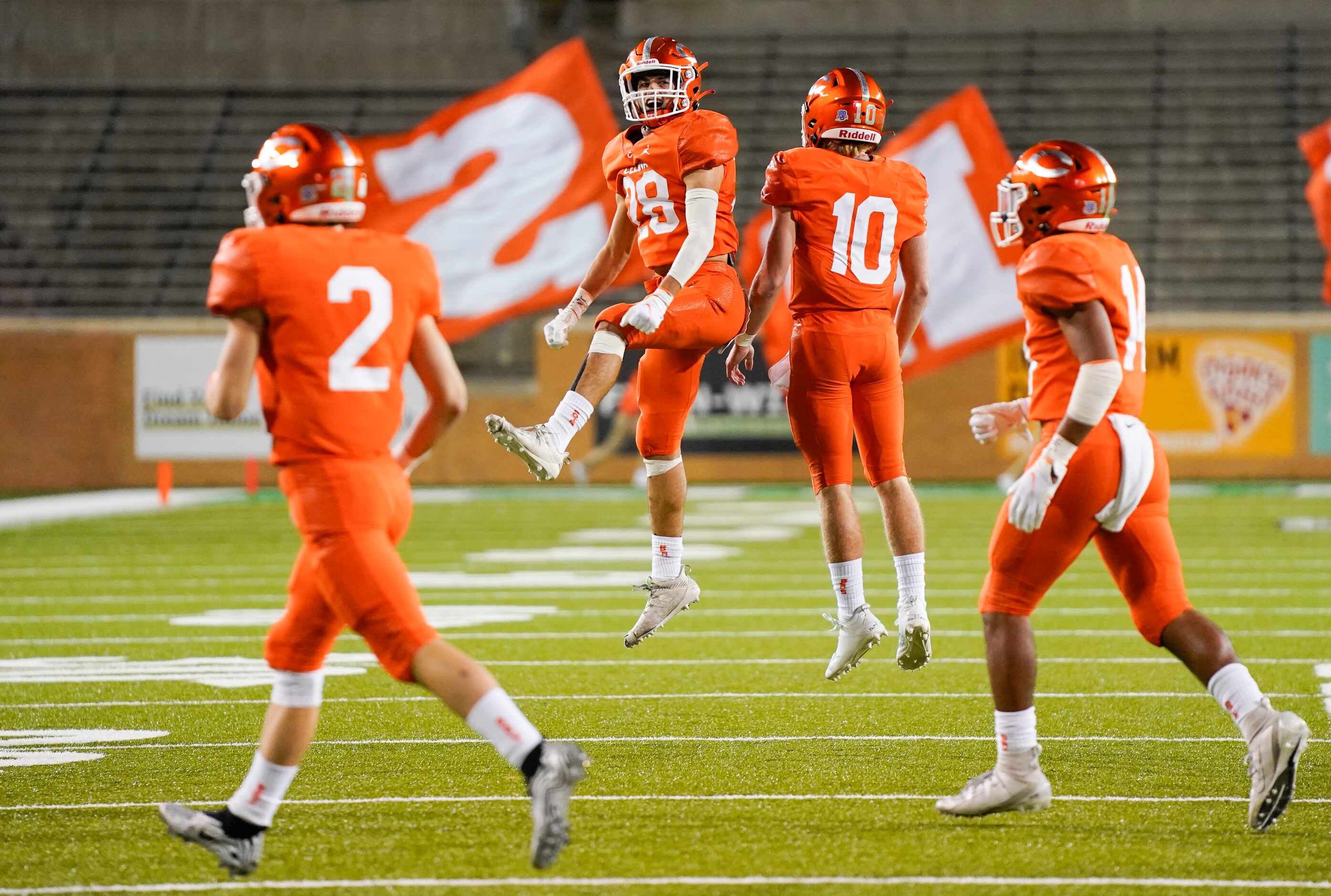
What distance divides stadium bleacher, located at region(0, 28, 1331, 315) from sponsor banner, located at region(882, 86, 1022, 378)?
Result: 8.18 meters

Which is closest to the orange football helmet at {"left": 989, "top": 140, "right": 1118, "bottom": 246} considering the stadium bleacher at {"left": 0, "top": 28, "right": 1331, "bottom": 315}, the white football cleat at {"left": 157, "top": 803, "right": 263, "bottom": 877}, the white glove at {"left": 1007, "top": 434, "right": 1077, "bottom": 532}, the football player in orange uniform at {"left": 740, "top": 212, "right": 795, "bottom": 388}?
the white glove at {"left": 1007, "top": 434, "right": 1077, "bottom": 532}

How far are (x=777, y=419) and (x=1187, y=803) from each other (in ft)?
45.2

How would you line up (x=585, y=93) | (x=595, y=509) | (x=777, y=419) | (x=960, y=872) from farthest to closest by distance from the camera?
(x=777, y=419), (x=595, y=509), (x=585, y=93), (x=960, y=872)

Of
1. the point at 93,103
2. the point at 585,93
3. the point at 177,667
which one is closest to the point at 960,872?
the point at 177,667

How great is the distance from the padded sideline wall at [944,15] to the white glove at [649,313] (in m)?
18.4

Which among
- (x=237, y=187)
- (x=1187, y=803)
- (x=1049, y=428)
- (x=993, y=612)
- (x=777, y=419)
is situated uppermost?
(x=1049, y=428)

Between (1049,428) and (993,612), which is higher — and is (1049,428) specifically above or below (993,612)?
above

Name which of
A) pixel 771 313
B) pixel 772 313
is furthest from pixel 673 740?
pixel 772 313

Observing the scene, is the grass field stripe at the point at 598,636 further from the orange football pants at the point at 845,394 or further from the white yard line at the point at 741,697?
the orange football pants at the point at 845,394

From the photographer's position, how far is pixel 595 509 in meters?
15.6

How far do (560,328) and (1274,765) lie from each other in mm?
2562

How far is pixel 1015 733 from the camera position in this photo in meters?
4.47

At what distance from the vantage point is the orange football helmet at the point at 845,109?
568cm

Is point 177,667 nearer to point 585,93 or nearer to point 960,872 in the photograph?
point 960,872
